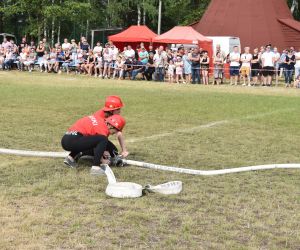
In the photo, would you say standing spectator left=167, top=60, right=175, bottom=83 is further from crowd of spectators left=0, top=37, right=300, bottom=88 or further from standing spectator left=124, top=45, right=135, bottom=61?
standing spectator left=124, top=45, right=135, bottom=61

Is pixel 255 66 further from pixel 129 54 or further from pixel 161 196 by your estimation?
pixel 161 196

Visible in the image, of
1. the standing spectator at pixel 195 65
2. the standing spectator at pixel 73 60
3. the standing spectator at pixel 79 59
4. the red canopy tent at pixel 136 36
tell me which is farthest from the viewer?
the red canopy tent at pixel 136 36

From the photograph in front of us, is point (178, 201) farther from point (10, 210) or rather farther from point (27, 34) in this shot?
point (27, 34)

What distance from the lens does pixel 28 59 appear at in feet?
94.8

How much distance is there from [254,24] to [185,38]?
7.41 m

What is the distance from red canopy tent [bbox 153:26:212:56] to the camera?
28.4 m

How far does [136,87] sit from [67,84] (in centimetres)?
250

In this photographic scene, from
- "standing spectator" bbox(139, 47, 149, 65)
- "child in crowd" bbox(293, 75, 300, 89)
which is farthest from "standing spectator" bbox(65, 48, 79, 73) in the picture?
"child in crowd" bbox(293, 75, 300, 89)

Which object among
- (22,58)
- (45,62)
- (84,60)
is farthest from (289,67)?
(22,58)

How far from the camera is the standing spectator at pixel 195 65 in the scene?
23969 millimetres

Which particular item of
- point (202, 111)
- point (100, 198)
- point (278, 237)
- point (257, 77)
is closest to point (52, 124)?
point (202, 111)

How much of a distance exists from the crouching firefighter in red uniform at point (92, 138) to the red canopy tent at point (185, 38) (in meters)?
21.4

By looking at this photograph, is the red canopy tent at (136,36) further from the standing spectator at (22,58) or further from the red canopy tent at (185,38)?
the standing spectator at (22,58)

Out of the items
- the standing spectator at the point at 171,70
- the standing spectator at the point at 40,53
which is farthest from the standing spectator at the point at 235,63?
the standing spectator at the point at 40,53
